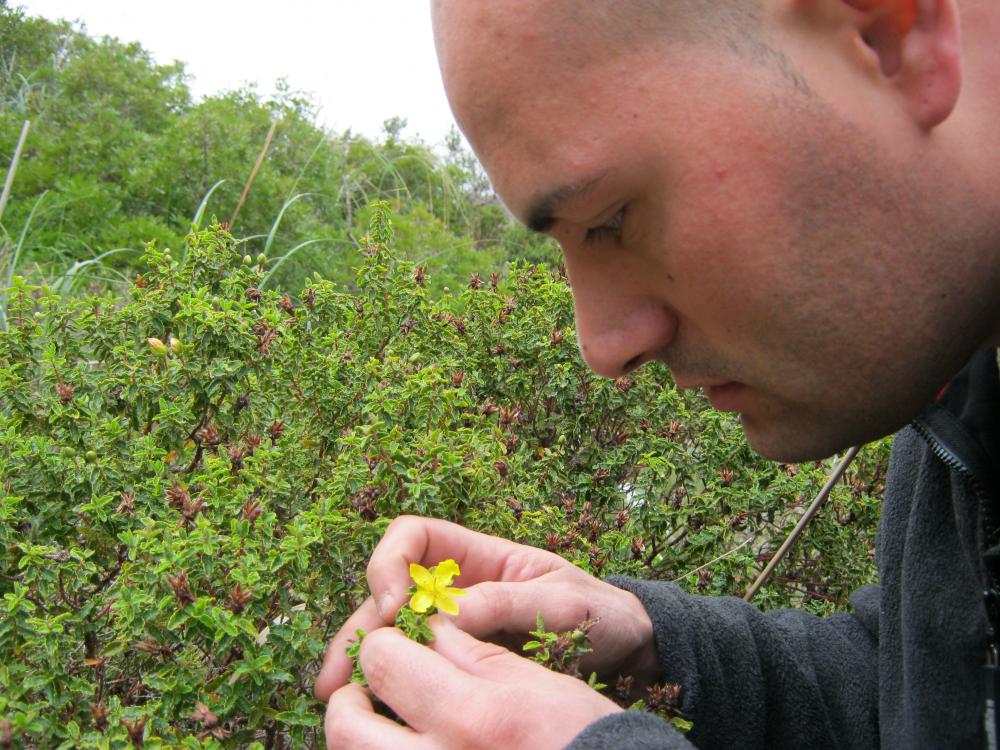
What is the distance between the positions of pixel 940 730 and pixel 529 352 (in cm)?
143

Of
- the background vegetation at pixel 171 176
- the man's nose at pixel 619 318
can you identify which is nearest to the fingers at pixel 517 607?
the man's nose at pixel 619 318

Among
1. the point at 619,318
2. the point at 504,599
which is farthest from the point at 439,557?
the point at 619,318

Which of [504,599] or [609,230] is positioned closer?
[609,230]

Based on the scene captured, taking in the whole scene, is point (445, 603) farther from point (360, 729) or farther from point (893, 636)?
point (893, 636)

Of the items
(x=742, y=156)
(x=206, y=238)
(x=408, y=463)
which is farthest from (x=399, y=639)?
(x=206, y=238)

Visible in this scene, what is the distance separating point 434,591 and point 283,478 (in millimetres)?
591

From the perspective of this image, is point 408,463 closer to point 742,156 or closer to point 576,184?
point 576,184

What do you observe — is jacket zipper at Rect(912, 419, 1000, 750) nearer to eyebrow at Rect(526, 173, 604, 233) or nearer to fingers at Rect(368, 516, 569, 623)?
fingers at Rect(368, 516, 569, 623)

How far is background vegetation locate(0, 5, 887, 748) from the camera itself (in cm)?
151

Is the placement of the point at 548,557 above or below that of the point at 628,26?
below

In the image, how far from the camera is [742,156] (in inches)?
52.8

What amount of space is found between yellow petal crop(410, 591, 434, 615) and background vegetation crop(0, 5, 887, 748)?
0.21 m

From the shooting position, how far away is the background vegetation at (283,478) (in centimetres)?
151

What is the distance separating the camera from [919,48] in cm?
133
